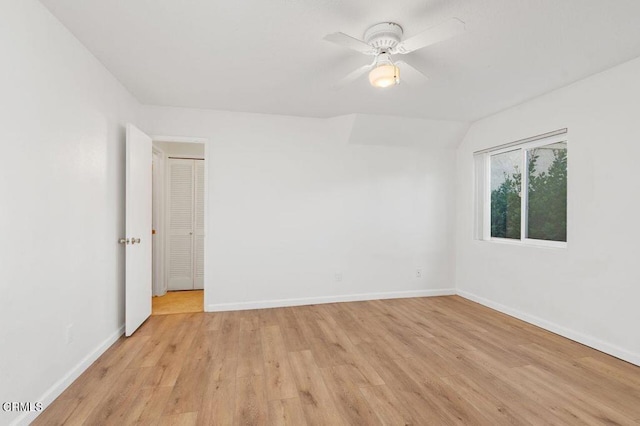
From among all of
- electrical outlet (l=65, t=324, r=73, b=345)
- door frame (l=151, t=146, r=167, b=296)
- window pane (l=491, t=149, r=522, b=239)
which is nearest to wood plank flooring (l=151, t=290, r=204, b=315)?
door frame (l=151, t=146, r=167, b=296)

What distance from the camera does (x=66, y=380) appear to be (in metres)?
1.97

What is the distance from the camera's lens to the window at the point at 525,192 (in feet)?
10.1

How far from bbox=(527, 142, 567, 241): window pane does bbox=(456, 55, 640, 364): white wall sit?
0.61ft

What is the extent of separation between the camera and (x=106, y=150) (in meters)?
2.56

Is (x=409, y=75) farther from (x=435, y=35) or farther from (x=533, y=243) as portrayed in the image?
(x=533, y=243)

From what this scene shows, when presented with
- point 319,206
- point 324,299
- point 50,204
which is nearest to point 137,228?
point 50,204

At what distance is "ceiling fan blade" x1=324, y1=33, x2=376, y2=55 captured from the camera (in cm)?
169

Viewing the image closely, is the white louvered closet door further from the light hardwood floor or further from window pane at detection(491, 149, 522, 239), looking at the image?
window pane at detection(491, 149, 522, 239)

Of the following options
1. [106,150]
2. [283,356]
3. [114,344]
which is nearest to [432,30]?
[283,356]

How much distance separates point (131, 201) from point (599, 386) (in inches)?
158

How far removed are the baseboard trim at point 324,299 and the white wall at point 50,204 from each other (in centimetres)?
127

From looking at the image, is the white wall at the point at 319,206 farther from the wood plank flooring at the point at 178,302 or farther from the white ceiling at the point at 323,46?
the white ceiling at the point at 323,46

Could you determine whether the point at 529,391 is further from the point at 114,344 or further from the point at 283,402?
the point at 114,344

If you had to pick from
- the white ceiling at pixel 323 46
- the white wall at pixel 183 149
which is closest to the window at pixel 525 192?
the white ceiling at pixel 323 46
